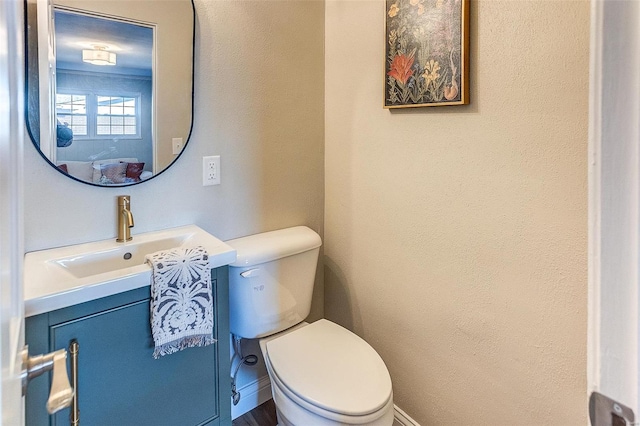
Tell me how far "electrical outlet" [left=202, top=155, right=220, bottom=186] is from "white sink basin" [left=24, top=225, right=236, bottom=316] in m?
0.19

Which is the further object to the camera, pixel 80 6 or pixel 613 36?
pixel 80 6

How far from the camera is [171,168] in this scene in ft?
4.88

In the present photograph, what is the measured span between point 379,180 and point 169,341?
1003 mm

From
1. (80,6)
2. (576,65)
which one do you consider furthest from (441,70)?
(80,6)

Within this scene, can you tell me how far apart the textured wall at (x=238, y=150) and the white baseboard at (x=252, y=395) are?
2.37 feet

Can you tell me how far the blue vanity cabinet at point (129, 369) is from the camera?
0.99 m

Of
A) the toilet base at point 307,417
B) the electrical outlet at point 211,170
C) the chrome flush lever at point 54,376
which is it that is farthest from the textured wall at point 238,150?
the chrome flush lever at point 54,376

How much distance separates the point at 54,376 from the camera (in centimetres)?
55

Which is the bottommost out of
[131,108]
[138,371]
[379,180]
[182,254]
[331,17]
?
[138,371]

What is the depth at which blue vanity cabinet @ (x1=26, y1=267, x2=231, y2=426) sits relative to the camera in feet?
3.26

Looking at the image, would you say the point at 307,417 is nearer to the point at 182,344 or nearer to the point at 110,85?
the point at 182,344

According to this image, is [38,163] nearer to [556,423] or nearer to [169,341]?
[169,341]

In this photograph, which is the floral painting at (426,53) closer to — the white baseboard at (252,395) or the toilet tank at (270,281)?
the toilet tank at (270,281)

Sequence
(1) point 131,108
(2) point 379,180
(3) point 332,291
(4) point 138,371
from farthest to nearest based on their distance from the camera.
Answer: (3) point 332,291, (2) point 379,180, (1) point 131,108, (4) point 138,371
